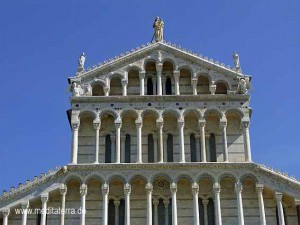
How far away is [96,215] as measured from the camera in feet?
76.4

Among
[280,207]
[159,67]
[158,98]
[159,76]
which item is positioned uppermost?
[159,67]

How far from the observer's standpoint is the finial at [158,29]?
2747 centimetres

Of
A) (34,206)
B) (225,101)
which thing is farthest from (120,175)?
(225,101)

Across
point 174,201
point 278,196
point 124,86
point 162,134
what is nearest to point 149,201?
point 174,201

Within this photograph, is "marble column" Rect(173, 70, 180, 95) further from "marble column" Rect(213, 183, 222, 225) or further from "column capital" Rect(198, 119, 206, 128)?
"marble column" Rect(213, 183, 222, 225)

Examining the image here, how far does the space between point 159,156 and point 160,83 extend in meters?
3.26

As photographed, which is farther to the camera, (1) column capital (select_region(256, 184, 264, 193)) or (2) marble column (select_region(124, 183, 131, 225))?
(1) column capital (select_region(256, 184, 264, 193))

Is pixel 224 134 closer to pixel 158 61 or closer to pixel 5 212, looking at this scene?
pixel 158 61

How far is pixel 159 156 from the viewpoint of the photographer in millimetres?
24406

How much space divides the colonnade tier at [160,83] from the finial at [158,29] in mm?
1597

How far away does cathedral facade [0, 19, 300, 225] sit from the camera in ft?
75.9

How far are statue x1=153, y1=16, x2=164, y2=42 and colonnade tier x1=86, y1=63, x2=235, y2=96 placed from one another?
5.22ft

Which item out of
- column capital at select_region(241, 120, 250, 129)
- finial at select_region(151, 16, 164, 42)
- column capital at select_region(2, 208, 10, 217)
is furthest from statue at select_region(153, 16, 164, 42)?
column capital at select_region(2, 208, 10, 217)

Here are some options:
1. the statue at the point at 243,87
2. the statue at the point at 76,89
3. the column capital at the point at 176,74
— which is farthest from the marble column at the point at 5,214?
the statue at the point at 243,87
